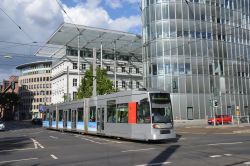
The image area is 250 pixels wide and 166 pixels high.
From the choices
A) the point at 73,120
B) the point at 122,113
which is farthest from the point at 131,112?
the point at 73,120

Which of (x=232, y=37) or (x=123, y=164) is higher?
(x=232, y=37)

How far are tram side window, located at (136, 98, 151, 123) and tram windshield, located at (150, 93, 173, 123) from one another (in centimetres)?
30

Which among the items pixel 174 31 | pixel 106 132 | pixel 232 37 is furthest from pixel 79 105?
pixel 232 37

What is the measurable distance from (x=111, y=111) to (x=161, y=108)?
4746 millimetres

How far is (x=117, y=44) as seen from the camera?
70.4 metres

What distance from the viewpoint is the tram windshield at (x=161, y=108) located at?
19.9m

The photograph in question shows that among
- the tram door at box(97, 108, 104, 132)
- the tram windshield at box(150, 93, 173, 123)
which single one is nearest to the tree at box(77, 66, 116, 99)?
the tram door at box(97, 108, 104, 132)

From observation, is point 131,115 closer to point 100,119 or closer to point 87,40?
point 100,119

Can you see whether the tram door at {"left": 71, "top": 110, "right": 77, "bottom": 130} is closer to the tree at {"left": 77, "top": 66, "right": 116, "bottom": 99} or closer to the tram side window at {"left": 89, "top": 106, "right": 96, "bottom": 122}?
the tram side window at {"left": 89, "top": 106, "right": 96, "bottom": 122}

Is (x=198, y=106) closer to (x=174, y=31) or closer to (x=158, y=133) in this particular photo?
(x=174, y=31)

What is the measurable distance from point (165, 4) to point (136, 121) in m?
37.7

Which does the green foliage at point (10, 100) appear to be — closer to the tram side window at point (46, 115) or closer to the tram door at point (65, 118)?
the tram side window at point (46, 115)

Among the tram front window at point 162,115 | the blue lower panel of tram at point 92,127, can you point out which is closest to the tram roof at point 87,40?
the blue lower panel of tram at point 92,127

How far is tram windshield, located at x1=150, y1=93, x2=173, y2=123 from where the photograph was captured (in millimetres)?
19875
